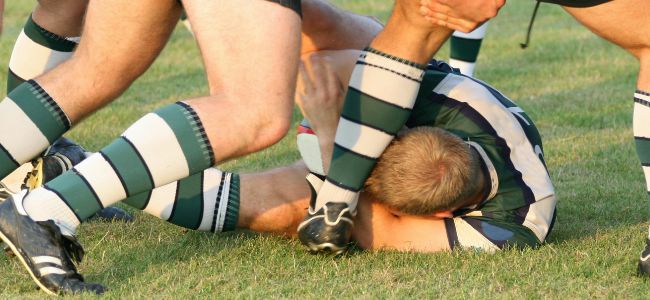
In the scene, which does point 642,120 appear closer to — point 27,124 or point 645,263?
point 645,263

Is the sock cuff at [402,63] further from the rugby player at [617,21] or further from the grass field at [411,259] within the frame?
the grass field at [411,259]

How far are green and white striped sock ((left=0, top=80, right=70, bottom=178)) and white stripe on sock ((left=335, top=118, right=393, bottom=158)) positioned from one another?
0.88m

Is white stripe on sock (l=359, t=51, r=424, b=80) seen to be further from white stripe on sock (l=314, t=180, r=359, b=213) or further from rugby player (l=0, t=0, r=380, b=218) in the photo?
rugby player (l=0, t=0, r=380, b=218)

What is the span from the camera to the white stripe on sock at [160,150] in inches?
118

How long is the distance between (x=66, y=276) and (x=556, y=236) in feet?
5.90

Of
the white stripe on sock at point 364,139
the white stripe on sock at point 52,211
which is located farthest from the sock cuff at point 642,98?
the white stripe on sock at point 52,211

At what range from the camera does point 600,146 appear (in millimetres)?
5555

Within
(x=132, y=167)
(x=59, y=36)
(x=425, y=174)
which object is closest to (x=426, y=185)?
(x=425, y=174)

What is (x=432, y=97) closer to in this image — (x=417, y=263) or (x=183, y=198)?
(x=417, y=263)

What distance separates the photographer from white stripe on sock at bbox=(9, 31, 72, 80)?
4086 millimetres

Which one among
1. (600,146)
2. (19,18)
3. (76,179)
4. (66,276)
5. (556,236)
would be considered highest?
(76,179)

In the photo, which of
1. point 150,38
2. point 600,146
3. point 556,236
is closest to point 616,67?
point 600,146

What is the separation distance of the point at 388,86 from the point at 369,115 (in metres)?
0.11

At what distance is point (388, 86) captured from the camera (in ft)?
11.6
